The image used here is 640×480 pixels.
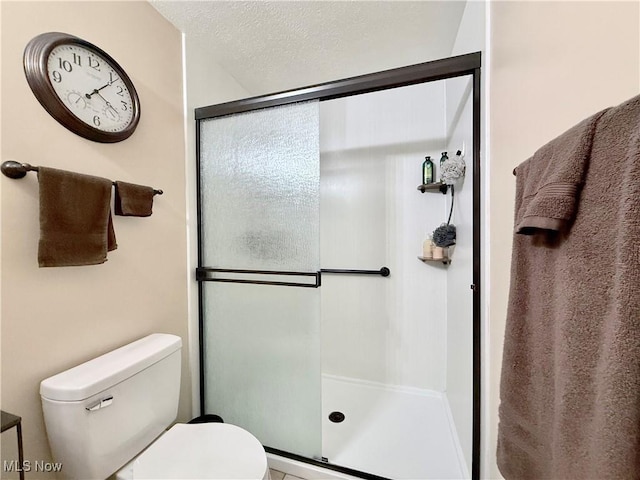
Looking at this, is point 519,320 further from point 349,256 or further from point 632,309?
point 349,256

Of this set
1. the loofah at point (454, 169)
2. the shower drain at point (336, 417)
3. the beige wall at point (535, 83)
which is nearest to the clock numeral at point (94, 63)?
the beige wall at point (535, 83)

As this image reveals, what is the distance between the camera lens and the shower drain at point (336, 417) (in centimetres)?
176

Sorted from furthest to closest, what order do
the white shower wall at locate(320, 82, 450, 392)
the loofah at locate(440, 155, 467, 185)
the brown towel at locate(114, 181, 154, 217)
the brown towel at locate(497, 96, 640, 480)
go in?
the white shower wall at locate(320, 82, 450, 392), the loofah at locate(440, 155, 467, 185), the brown towel at locate(114, 181, 154, 217), the brown towel at locate(497, 96, 640, 480)

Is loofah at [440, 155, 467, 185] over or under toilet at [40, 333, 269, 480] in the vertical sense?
over

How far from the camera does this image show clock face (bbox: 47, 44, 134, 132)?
971 millimetres

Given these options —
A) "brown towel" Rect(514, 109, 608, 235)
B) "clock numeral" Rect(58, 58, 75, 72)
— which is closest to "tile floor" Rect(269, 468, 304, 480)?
"brown towel" Rect(514, 109, 608, 235)

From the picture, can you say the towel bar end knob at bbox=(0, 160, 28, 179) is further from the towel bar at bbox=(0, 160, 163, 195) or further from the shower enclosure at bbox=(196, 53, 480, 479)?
the shower enclosure at bbox=(196, 53, 480, 479)

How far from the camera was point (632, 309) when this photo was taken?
0.31m

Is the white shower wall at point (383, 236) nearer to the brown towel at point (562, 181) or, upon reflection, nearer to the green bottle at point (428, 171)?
the green bottle at point (428, 171)

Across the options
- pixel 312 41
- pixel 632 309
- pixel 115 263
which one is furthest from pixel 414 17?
pixel 115 263

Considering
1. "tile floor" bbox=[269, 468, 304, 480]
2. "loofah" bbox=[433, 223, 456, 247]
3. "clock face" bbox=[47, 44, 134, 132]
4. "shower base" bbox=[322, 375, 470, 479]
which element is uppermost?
"clock face" bbox=[47, 44, 134, 132]

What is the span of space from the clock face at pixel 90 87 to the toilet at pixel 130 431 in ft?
3.11

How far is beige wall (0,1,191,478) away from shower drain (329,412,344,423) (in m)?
0.91

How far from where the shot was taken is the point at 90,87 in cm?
106
